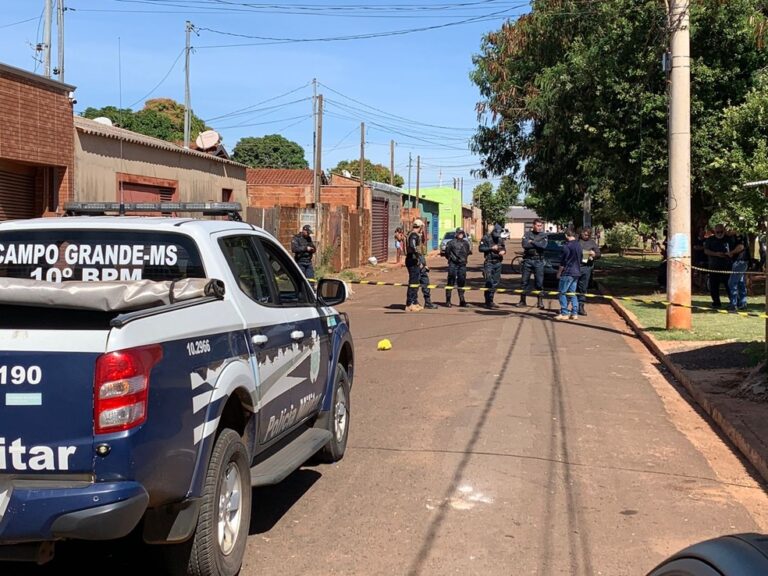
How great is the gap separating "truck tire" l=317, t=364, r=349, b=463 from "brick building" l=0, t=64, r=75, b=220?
9115 millimetres

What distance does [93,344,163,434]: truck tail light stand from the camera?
3.29m

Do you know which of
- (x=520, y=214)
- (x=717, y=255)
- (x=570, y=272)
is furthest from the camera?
(x=520, y=214)

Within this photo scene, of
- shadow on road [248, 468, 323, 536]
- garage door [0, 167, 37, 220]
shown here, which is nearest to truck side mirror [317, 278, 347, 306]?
shadow on road [248, 468, 323, 536]

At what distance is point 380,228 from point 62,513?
37990mm

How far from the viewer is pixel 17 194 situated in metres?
14.3

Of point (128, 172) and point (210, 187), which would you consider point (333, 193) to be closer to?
point (210, 187)

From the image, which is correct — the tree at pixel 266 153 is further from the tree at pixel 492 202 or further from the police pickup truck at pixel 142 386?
the police pickup truck at pixel 142 386

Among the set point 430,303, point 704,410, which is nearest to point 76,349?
point 704,410

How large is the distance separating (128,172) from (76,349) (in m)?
15.5

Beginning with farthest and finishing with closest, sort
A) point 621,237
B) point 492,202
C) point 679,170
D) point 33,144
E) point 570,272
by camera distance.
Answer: point 492,202 < point 621,237 < point 570,272 < point 33,144 < point 679,170

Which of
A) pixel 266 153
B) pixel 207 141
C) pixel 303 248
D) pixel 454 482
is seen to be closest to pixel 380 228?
pixel 207 141

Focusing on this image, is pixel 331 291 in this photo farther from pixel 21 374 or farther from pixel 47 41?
pixel 47 41

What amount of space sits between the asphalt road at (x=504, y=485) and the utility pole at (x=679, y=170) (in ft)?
11.6

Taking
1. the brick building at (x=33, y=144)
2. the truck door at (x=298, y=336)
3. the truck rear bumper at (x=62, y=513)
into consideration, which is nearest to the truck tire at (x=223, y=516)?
the truck rear bumper at (x=62, y=513)
